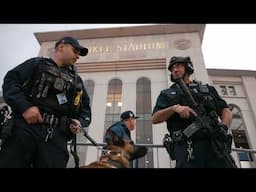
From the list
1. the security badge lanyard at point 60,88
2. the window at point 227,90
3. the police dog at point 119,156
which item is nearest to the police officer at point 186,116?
the police dog at point 119,156

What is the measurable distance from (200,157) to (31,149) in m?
1.51

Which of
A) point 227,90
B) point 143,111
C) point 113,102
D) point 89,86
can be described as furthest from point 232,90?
point 89,86

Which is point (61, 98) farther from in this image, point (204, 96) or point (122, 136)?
point (204, 96)

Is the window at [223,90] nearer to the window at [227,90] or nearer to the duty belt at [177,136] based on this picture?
the window at [227,90]

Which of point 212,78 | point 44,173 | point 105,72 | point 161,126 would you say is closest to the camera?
point 44,173

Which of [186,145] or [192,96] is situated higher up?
[192,96]

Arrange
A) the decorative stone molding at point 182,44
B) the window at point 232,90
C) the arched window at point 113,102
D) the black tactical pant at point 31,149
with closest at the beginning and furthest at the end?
the black tactical pant at point 31,149 < the arched window at point 113,102 < the decorative stone molding at point 182,44 < the window at point 232,90

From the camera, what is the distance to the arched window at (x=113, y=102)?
11979 mm

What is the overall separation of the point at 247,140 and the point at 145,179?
45.1 feet

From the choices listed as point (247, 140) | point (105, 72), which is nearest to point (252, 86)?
point (247, 140)

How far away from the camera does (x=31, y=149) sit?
1863mm

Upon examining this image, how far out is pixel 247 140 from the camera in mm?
12852

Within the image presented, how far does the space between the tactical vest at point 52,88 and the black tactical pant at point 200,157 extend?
3.84 feet
